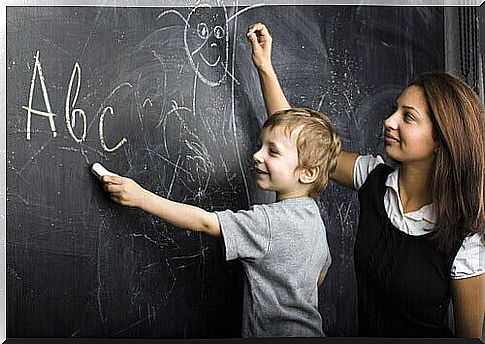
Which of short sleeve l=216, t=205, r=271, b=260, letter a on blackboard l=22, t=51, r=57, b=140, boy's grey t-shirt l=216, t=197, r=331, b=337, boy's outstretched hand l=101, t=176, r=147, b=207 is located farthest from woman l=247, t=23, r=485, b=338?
letter a on blackboard l=22, t=51, r=57, b=140

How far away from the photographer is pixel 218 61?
2.16m

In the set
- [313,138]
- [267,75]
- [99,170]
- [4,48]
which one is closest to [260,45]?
[267,75]

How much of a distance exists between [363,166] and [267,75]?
0.32m

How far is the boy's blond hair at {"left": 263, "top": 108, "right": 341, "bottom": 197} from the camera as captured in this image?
2.13m

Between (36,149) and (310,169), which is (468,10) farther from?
(36,149)

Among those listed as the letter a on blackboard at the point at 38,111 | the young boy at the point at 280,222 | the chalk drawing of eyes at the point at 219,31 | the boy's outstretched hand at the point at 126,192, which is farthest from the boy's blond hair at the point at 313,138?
the letter a on blackboard at the point at 38,111

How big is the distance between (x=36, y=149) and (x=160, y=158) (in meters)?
0.30

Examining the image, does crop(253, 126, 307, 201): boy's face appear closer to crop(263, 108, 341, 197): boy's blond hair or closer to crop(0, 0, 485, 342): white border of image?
crop(263, 108, 341, 197): boy's blond hair

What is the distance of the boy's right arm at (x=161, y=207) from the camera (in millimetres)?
→ 2137

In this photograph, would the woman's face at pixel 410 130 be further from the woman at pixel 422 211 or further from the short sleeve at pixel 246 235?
the short sleeve at pixel 246 235

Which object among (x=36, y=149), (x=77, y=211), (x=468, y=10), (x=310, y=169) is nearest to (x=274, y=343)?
(x=310, y=169)

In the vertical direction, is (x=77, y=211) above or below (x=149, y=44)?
below

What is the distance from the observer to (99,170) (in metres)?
2.14

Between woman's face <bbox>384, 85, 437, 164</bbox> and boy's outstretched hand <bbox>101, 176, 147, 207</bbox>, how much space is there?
613 millimetres
